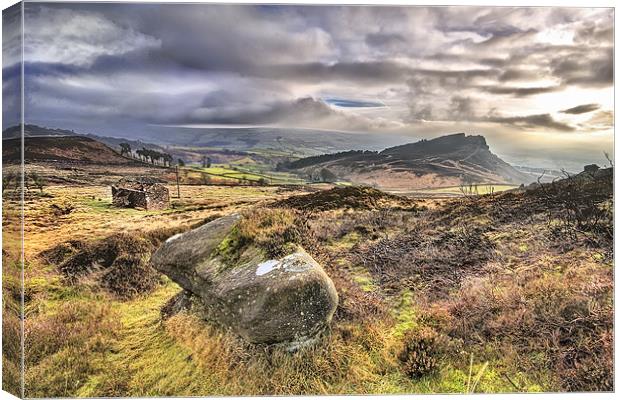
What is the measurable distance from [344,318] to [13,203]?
4.81 metres

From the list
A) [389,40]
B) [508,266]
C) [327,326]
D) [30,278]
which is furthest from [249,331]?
[389,40]

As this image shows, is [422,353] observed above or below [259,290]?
below

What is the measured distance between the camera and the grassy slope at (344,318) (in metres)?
6.30

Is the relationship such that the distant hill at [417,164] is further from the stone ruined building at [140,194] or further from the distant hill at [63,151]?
the distant hill at [63,151]

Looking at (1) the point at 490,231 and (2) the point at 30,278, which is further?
(1) the point at 490,231

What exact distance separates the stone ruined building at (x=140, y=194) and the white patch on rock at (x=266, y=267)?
7.25ft

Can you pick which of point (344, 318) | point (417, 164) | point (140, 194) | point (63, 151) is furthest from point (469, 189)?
point (63, 151)

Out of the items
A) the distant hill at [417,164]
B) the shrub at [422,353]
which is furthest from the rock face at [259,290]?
the distant hill at [417,164]

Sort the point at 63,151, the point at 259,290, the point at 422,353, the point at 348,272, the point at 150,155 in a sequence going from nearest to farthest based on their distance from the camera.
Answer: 1. the point at 259,290
2. the point at 422,353
3. the point at 63,151
4. the point at 348,272
5. the point at 150,155

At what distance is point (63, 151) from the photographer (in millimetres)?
6637

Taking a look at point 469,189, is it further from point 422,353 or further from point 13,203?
point 13,203

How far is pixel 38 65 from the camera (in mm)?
6465

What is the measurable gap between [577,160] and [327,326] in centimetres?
474

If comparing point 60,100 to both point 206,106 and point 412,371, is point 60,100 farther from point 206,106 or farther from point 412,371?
point 412,371
